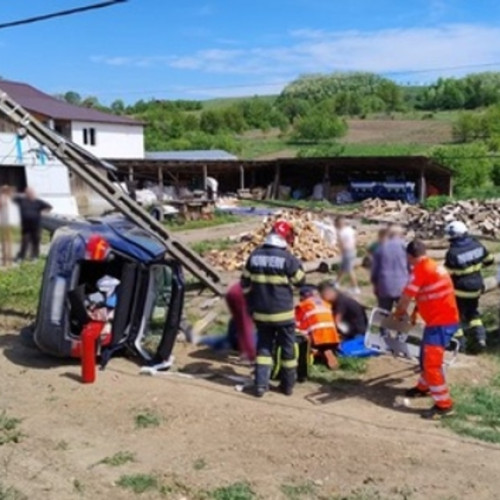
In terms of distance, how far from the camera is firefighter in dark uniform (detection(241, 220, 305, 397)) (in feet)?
19.6

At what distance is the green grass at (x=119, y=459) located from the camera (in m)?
7.02

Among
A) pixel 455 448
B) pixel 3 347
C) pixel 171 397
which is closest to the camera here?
pixel 455 448

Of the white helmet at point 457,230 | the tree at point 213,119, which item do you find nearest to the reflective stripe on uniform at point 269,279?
the white helmet at point 457,230

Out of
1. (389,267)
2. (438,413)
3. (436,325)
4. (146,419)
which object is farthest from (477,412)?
(389,267)

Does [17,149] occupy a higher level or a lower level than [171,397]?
higher

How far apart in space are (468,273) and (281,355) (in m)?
2.57

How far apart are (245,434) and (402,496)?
→ 186 cm

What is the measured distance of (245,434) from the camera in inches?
298

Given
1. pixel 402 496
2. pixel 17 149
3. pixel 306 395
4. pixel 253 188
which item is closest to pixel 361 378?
pixel 306 395

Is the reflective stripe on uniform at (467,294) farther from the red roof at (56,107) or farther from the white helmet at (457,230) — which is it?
the red roof at (56,107)

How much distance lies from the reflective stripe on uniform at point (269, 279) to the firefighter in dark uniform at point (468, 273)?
8.79ft

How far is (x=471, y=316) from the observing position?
32.8ft

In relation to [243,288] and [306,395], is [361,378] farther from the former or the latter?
[243,288]

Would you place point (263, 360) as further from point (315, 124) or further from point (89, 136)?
point (89, 136)
